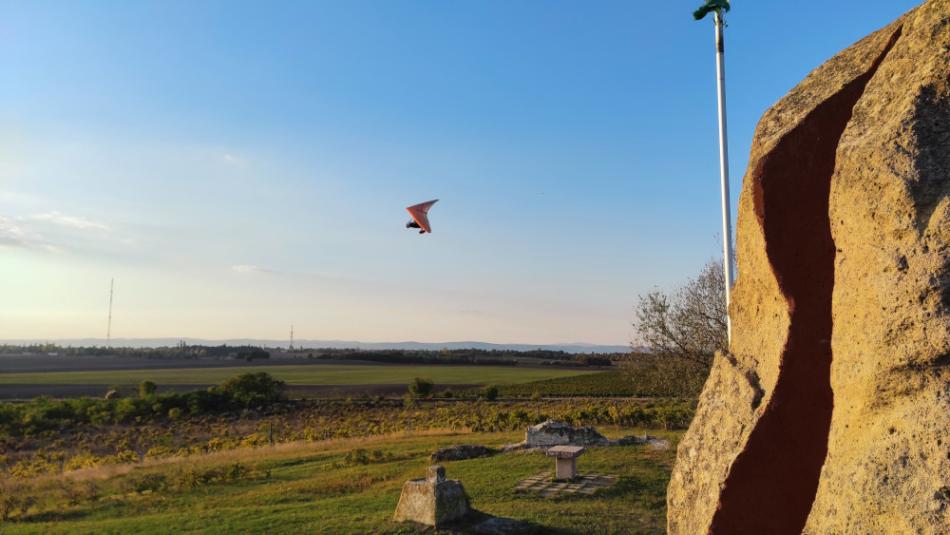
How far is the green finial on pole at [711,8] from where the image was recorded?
20250 millimetres

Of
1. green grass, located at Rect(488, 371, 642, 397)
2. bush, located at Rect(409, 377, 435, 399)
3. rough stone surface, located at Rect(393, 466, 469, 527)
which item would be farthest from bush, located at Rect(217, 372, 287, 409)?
rough stone surface, located at Rect(393, 466, 469, 527)

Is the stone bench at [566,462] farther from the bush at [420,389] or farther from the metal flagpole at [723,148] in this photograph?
the bush at [420,389]

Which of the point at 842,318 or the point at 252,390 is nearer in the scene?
the point at 842,318

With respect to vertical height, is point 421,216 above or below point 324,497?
above

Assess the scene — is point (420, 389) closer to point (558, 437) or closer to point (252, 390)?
point (252, 390)

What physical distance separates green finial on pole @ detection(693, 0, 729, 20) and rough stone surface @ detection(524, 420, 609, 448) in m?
16.7

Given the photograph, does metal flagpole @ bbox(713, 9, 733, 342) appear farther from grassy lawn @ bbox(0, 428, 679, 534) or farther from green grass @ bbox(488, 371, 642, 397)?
green grass @ bbox(488, 371, 642, 397)

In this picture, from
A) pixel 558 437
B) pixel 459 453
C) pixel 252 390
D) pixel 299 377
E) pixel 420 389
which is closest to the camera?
pixel 459 453

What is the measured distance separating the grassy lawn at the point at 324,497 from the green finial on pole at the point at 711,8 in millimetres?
14305

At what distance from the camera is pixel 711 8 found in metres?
20.5

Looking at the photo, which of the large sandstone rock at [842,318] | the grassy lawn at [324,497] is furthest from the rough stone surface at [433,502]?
the large sandstone rock at [842,318]

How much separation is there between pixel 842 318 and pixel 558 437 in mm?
23585

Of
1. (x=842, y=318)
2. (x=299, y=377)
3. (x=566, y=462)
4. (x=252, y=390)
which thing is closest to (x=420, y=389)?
(x=252, y=390)

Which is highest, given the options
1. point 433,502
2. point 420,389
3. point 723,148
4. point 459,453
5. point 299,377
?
point 723,148
